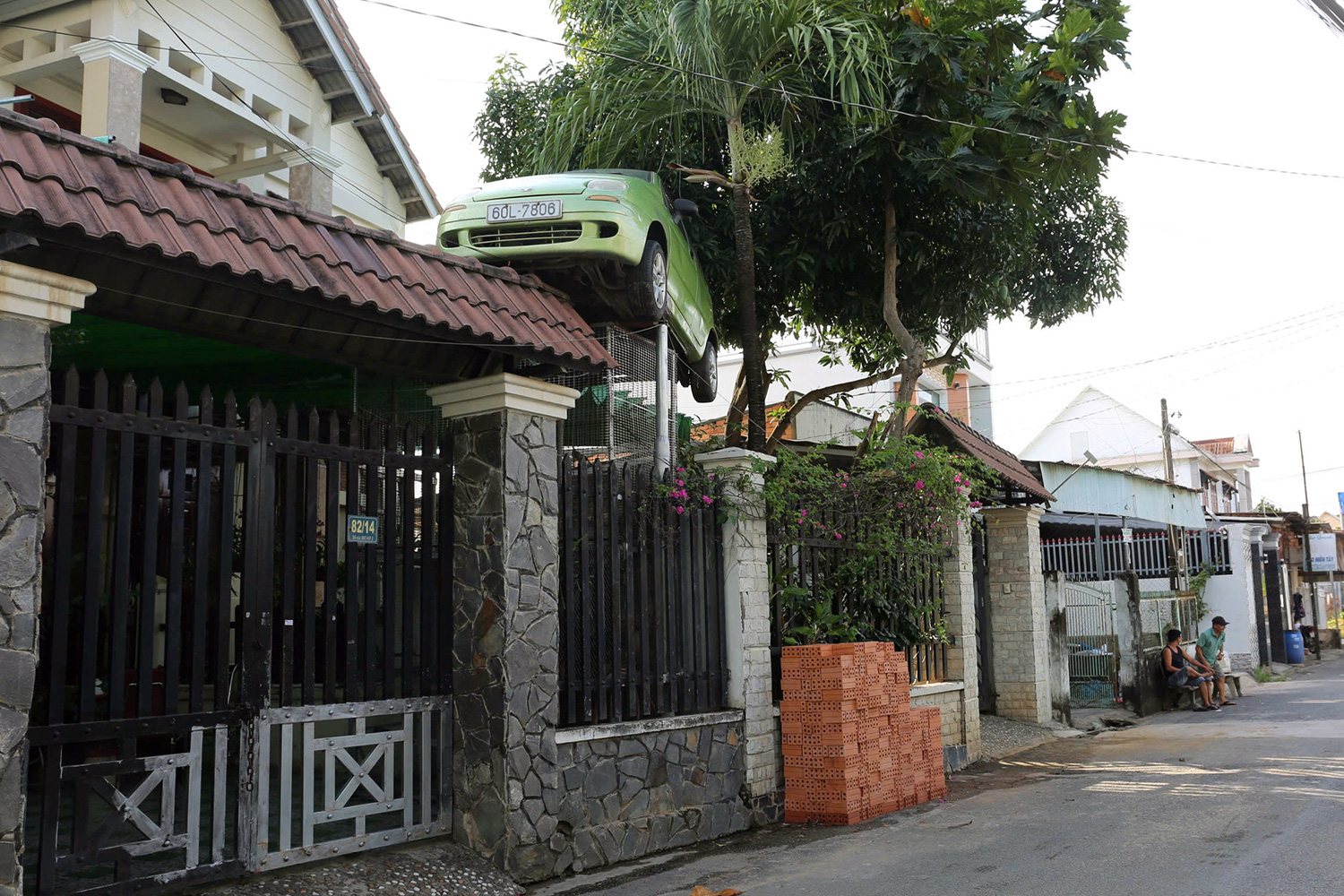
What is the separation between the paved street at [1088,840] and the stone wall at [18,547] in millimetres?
3139

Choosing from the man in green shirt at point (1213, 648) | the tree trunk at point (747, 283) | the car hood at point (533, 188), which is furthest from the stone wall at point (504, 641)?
the man in green shirt at point (1213, 648)

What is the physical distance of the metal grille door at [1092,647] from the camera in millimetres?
17875

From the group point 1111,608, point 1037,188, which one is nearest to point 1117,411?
point 1111,608

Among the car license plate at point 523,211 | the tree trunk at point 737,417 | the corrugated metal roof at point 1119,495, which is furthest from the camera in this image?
the corrugated metal roof at point 1119,495

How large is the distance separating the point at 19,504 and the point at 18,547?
0.19 metres

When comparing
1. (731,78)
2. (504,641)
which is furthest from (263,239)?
(731,78)

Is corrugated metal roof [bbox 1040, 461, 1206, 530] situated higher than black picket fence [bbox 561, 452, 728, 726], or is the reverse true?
corrugated metal roof [bbox 1040, 461, 1206, 530]

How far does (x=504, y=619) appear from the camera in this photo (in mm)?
6980

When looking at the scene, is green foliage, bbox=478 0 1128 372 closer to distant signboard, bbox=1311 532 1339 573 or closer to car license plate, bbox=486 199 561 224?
car license plate, bbox=486 199 561 224

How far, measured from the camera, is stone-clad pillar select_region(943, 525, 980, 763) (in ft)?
41.1

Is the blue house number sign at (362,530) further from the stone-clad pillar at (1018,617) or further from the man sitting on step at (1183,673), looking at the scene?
the man sitting on step at (1183,673)

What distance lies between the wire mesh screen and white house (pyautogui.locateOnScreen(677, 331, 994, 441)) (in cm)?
1507

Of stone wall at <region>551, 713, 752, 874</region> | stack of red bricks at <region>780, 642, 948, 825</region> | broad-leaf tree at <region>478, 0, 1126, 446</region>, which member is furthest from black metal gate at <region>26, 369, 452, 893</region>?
broad-leaf tree at <region>478, 0, 1126, 446</region>

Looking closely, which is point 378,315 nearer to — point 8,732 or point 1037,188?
point 8,732
